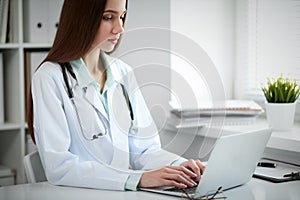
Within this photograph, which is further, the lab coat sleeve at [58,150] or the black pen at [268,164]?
the black pen at [268,164]

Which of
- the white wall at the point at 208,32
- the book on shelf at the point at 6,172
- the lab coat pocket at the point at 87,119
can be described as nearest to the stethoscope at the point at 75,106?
the lab coat pocket at the point at 87,119

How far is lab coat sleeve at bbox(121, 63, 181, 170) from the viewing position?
1.98 metres

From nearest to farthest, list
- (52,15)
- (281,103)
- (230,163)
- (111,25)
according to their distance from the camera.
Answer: (230,163) < (111,25) < (281,103) < (52,15)

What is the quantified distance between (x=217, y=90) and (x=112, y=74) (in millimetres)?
410

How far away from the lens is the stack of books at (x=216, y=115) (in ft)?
7.64

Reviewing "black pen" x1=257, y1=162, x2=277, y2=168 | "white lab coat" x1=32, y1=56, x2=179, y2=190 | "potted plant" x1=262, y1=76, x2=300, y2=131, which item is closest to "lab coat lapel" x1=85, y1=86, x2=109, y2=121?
"white lab coat" x1=32, y1=56, x2=179, y2=190

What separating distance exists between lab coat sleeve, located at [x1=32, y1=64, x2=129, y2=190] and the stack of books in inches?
24.3

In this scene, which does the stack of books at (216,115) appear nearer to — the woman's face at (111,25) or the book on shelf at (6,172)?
the woman's face at (111,25)

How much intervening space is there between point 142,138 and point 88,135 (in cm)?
24

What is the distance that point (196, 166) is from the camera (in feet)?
5.66

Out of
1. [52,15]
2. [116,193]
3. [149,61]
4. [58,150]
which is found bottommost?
[116,193]

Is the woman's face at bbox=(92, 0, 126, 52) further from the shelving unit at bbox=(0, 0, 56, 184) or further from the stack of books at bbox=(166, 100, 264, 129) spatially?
the shelving unit at bbox=(0, 0, 56, 184)

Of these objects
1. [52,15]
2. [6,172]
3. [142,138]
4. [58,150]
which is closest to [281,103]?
[142,138]

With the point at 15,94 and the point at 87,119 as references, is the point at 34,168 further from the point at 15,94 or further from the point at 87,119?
the point at 15,94
